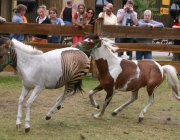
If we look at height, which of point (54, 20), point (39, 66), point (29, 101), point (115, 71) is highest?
point (54, 20)

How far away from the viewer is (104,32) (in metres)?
11.4

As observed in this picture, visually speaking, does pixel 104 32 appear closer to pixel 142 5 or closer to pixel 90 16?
pixel 90 16

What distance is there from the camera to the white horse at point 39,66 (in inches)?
245

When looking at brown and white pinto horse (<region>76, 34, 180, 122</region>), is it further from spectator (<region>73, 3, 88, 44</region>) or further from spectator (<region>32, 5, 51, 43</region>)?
spectator (<region>32, 5, 51, 43</region>)

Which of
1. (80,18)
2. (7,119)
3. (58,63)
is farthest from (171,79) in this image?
(80,18)

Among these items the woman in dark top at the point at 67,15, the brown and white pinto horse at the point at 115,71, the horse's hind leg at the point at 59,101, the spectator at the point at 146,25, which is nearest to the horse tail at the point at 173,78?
the brown and white pinto horse at the point at 115,71

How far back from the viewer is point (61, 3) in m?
21.3

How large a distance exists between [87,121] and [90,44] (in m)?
1.26

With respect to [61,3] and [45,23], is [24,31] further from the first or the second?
[61,3]

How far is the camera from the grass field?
619 cm

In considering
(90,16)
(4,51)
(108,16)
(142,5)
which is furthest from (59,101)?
(142,5)

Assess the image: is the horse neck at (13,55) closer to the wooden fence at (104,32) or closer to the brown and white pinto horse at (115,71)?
the brown and white pinto horse at (115,71)

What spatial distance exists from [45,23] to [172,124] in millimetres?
5262

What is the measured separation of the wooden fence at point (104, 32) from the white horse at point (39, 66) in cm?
421
